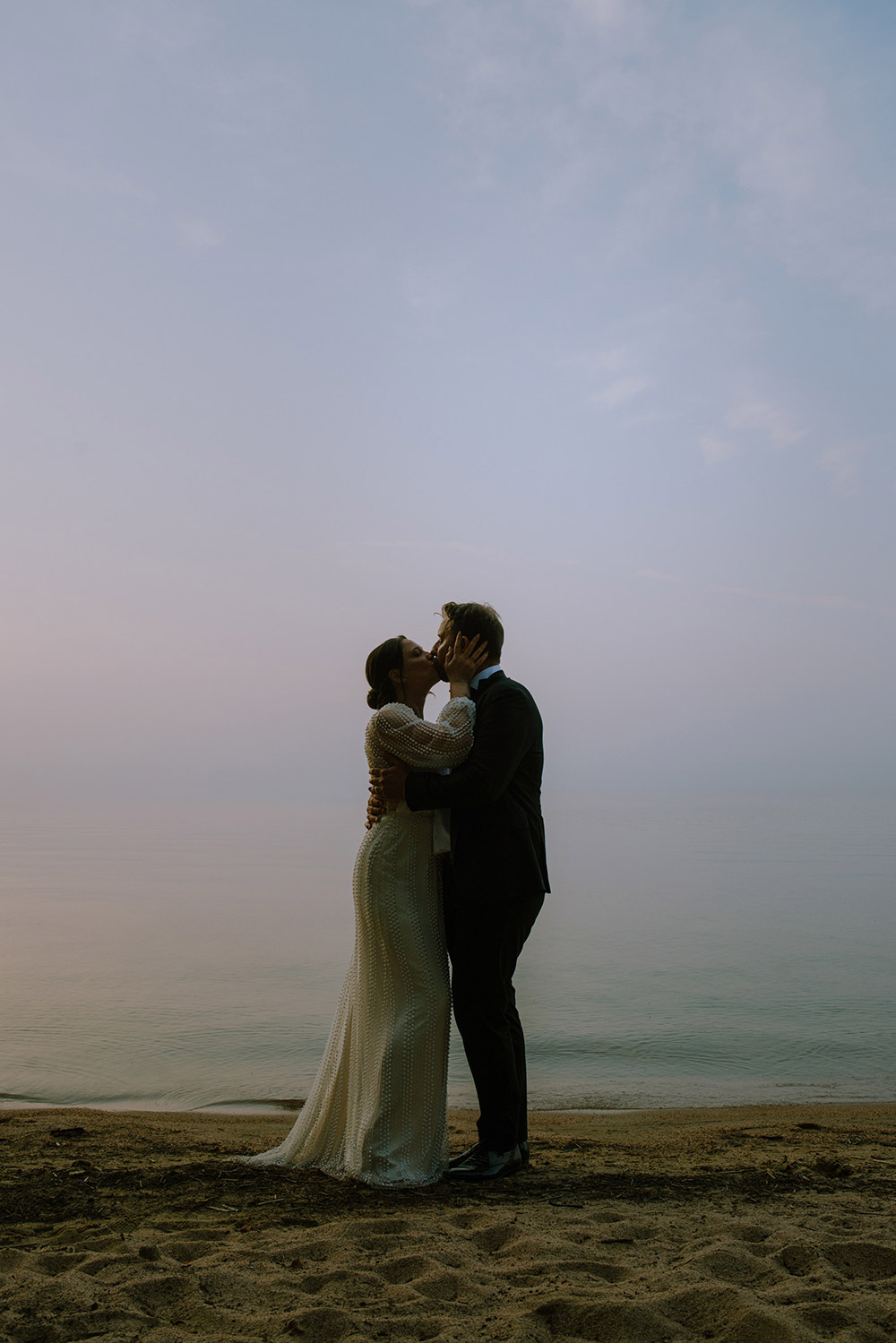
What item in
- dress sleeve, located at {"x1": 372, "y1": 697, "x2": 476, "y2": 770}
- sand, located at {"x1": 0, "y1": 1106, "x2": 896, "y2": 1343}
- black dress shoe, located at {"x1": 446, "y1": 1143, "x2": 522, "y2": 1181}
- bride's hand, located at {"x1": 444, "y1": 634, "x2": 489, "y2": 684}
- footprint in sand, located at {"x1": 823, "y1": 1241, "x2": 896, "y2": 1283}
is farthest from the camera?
bride's hand, located at {"x1": 444, "y1": 634, "x2": 489, "y2": 684}

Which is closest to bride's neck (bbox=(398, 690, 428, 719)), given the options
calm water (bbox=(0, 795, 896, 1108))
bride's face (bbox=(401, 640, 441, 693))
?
bride's face (bbox=(401, 640, 441, 693))

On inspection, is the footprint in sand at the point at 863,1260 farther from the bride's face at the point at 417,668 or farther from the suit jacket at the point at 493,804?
the bride's face at the point at 417,668

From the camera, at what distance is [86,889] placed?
15.6 m

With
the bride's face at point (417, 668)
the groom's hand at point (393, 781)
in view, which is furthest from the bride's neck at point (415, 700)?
the groom's hand at point (393, 781)

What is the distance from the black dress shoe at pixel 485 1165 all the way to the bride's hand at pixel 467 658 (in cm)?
183

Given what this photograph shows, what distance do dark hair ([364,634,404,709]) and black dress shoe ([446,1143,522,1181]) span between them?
1.78 metres

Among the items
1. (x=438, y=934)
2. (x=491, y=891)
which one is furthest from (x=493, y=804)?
(x=438, y=934)

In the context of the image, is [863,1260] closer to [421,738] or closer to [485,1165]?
[485,1165]

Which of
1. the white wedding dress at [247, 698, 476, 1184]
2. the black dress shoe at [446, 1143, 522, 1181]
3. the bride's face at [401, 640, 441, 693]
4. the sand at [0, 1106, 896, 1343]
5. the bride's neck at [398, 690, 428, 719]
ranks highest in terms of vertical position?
the bride's face at [401, 640, 441, 693]

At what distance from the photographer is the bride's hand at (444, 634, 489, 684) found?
4.05 meters

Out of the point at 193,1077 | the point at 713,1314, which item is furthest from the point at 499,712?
the point at 193,1077

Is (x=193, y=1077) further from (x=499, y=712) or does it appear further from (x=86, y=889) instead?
(x=86, y=889)

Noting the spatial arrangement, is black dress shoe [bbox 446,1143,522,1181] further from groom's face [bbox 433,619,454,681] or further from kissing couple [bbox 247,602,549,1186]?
groom's face [bbox 433,619,454,681]

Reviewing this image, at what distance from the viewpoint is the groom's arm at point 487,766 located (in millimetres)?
3775
